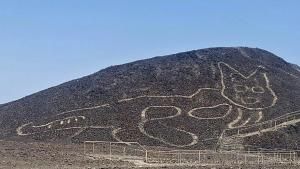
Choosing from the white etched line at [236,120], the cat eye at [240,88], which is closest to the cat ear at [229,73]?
the cat eye at [240,88]

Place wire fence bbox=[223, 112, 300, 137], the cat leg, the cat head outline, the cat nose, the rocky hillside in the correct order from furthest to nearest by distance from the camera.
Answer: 1. the cat nose
2. the cat head outline
3. the rocky hillside
4. wire fence bbox=[223, 112, 300, 137]
5. the cat leg

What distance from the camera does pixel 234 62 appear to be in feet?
318

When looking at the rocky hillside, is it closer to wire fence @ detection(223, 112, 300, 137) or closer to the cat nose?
the cat nose

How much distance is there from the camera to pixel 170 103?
82.6m

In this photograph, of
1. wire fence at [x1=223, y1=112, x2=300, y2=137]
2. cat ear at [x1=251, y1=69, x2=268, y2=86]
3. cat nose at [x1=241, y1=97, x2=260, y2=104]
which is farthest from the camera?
cat ear at [x1=251, y1=69, x2=268, y2=86]

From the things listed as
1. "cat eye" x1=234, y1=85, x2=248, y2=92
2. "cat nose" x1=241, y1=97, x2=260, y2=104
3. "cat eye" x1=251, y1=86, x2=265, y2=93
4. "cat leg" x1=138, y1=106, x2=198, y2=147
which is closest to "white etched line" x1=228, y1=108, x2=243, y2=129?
"cat nose" x1=241, y1=97, x2=260, y2=104

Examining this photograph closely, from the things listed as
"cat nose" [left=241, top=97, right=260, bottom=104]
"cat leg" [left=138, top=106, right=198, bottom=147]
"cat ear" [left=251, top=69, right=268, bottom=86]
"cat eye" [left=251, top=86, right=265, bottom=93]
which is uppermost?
"cat ear" [left=251, top=69, right=268, bottom=86]

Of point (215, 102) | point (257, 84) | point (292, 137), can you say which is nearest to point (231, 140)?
point (292, 137)

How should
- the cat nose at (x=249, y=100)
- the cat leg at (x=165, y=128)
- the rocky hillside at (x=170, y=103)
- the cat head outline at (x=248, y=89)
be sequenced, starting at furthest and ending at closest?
1. the cat nose at (x=249, y=100)
2. the cat head outline at (x=248, y=89)
3. the rocky hillside at (x=170, y=103)
4. the cat leg at (x=165, y=128)

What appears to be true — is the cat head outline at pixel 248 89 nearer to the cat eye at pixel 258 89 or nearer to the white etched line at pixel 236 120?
the cat eye at pixel 258 89

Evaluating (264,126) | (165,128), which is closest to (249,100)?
(264,126)

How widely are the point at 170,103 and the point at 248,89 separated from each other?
13.4 meters

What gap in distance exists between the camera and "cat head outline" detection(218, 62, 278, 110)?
8306cm

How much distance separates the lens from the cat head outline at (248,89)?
8306 cm
